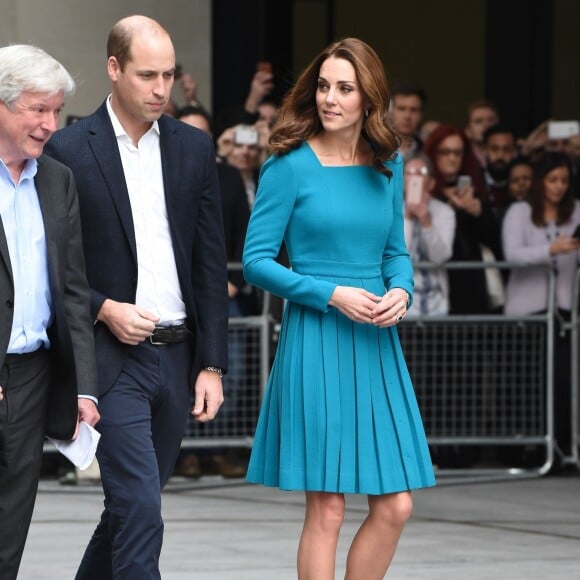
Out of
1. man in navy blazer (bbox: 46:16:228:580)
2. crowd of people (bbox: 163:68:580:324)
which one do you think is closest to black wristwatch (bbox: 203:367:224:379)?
man in navy blazer (bbox: 46:16:228:580)

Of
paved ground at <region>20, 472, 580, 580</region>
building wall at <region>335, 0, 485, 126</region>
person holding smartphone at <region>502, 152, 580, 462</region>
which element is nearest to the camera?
paved ground at <region>20, 472, 580, 580</region>

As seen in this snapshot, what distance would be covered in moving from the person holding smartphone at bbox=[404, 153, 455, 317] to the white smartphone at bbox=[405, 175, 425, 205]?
46mm

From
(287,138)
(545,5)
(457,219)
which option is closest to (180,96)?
(457,219)

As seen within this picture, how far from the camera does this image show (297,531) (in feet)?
26.4

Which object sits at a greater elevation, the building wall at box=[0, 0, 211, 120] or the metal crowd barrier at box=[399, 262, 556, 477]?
the building wall at box=[0, 0, 211, 120]

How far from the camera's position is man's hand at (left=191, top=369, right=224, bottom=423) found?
5.25m

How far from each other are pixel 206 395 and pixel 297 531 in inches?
115

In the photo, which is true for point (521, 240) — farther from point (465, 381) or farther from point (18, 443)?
point (18, 443)

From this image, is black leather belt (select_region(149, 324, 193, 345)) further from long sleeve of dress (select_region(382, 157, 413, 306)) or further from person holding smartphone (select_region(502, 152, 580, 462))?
person holding smartphone (select_region(502, 152, 580, 462))

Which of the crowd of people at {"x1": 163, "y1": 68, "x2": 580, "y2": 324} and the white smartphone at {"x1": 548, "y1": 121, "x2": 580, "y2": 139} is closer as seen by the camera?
the crowd of people at {"x1": 163, "y1": 68, "x2": 580, "y2": 324}

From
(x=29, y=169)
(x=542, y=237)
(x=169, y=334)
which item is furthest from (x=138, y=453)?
(x=542, y=237)

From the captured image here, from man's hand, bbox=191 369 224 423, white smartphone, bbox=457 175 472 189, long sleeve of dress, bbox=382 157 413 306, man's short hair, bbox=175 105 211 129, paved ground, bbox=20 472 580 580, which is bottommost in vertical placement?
paved ground, bbox=20 472 580 580

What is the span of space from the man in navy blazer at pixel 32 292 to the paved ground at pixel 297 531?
7.52 feet

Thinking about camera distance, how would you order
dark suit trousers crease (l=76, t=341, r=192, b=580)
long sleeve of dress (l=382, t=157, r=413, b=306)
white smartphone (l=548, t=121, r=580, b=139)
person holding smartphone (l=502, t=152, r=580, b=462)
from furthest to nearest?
white smartphone (l=548, t=121, r=580, b=139) → person holding smartphone (l=502, t=152, r=580, b=462) → long sleeve of dress (l=382, t=157, r=413, b=306) → dark suit trousers crease (l=76, t=341, r=192, b=580)
